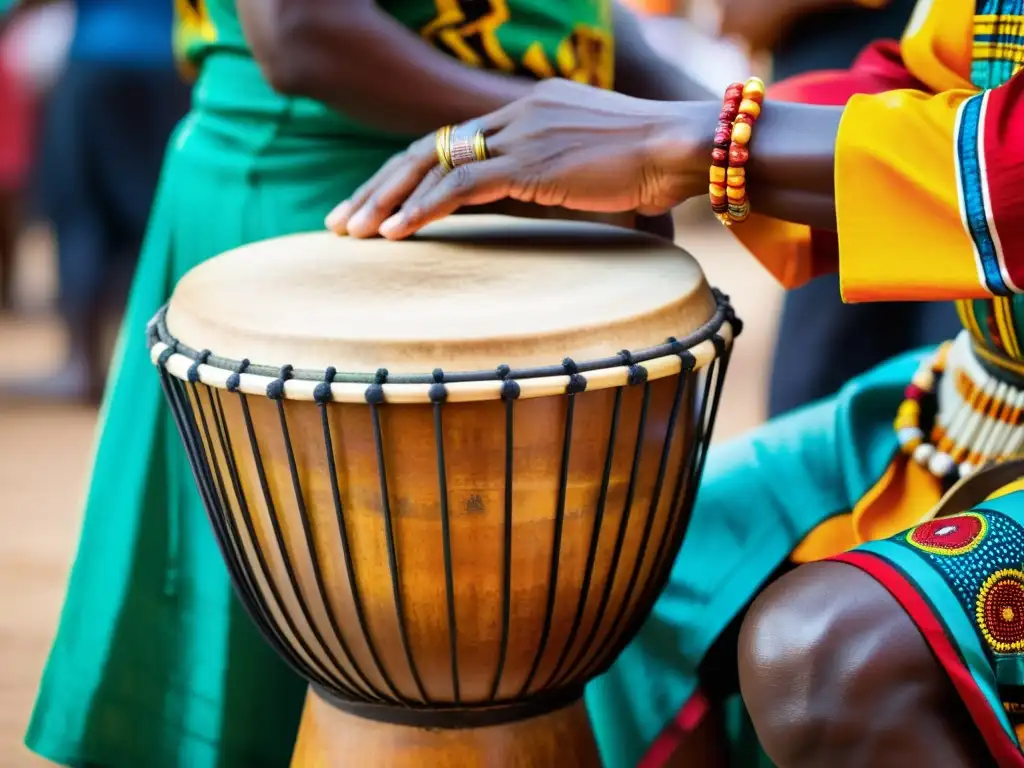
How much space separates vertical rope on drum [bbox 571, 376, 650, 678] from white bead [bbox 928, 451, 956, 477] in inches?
12.2

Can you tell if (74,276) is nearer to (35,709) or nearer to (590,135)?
(35,709)

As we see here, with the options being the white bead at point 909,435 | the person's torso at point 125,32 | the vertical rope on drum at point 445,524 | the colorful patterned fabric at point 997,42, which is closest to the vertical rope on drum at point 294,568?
the vertical rope on drum at point 445,524

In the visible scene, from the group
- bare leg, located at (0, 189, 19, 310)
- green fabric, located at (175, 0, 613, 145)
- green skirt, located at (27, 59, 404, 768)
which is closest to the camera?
green fabric, located at (175, 0, 613, 145)

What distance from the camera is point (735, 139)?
43.5 inches

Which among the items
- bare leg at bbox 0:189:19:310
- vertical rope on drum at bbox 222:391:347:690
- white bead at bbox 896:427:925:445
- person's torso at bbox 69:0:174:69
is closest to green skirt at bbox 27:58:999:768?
white bead at bbox 896:427:925:445

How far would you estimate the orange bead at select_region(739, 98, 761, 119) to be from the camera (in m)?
1.11

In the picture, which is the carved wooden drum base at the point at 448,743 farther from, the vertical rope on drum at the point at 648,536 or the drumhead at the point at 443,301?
the drumhead at the point at 443,301

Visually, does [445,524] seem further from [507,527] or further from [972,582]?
[972,582]


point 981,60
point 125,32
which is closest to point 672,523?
point 981,60

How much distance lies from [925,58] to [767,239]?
235mm

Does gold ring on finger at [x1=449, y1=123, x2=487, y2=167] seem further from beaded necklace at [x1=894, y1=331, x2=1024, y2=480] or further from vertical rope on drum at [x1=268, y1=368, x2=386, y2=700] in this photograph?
beaded necklace at [x1=894, y1=331, x2=1024, y2=480]

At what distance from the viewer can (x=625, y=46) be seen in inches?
65.4

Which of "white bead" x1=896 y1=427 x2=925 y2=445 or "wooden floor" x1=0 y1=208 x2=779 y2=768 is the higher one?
"white bead" x1=896 y1=427 x2=925 y2=445

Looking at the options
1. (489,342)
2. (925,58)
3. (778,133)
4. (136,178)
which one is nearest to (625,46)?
(925,58)
